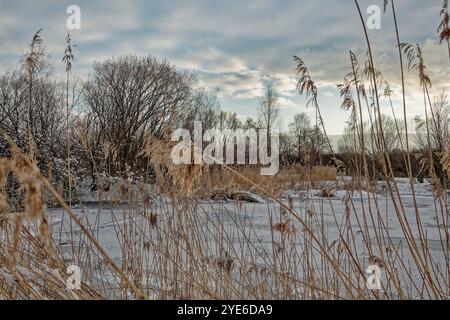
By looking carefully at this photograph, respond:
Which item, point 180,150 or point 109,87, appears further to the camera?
point 109,87

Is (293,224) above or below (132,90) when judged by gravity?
below

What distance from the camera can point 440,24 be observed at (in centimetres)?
171

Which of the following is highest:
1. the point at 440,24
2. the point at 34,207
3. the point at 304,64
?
the point at 440,24

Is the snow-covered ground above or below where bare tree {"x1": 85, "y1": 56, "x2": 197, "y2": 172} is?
below

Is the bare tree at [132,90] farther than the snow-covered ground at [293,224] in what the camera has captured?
Yes

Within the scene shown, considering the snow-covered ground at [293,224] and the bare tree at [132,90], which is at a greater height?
the bare tree at [132,90]

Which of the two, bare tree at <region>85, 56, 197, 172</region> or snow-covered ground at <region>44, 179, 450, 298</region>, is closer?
snow-covered ground at <region>44, 179, 450, 298</region>

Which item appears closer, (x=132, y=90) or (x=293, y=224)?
(x=293, y=224)
